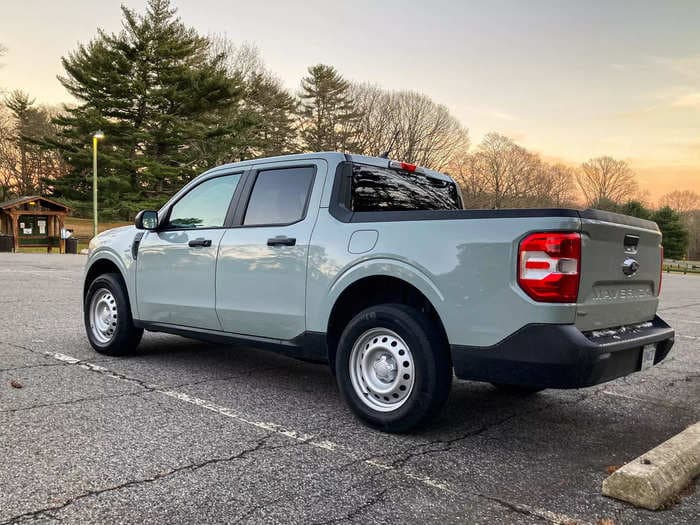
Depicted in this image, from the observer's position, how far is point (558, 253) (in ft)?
10.8

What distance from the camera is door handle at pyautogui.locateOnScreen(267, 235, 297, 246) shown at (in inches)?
177

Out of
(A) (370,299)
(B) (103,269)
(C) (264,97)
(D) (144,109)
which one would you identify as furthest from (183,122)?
(A) (370,299)

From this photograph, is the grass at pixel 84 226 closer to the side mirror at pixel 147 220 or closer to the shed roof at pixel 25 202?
Answer: the shed roof at pixel 25 202

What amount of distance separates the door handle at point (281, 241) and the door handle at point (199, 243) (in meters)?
0.79

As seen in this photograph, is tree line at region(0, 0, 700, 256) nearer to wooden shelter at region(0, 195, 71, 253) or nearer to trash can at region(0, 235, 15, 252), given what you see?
wooden shelter at region(0, 195, 71, 253)

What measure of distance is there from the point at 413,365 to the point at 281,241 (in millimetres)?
1434

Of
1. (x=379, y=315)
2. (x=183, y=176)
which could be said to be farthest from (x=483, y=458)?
(x=183, y=176)

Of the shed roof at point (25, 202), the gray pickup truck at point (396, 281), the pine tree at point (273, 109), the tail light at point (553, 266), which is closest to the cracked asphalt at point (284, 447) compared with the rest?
the gray pickup truck at point (396, 281)

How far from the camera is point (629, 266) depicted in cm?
382

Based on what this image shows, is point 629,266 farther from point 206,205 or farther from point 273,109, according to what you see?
point 273,109

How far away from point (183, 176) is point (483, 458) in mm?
43275

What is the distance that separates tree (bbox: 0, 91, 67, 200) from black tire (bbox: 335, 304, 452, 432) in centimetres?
5837

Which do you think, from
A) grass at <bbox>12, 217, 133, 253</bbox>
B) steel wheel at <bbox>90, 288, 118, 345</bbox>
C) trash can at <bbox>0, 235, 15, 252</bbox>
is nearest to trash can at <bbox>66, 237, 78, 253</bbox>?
trash can at <bbox>0, 235, 15, 252</bbox>

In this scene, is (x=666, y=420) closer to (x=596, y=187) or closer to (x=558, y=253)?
(x=558, y=253)
